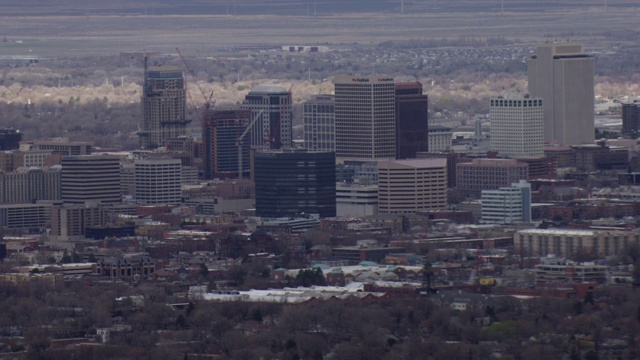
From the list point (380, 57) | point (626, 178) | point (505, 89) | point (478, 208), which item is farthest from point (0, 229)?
point (380, 57)

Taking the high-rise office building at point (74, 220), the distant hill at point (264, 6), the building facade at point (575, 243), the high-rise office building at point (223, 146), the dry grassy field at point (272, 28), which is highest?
the distant hill at point (264, 6)

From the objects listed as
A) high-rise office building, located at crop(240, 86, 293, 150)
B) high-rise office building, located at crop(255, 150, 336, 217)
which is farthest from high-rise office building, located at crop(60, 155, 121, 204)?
high-rise office building, located at crop(240, 86, 293, 150)

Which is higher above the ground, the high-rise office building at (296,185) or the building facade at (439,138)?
the building facade at (439,138)

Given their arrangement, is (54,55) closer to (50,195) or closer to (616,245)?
(50,195)

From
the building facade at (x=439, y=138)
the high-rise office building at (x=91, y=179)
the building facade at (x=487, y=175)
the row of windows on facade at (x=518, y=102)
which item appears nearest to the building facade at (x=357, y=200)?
the building facade at (x=487, y=175)

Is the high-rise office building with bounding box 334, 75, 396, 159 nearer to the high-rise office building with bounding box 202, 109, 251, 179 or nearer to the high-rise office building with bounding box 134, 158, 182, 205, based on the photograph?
the high-rise office building with bounding box 202, 109, 251, 179

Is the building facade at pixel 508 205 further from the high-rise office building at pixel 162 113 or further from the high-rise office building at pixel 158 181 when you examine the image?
the high-rise office building at pixel 162 113

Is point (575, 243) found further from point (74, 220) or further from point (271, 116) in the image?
point (271, 116)
